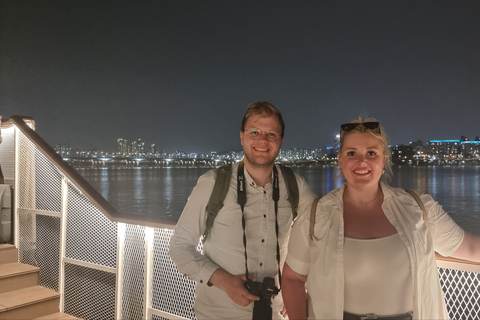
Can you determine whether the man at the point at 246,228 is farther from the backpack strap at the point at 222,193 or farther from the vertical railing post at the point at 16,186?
the vertical railing post at the point at 16,186

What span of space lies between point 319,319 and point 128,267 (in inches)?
71.4

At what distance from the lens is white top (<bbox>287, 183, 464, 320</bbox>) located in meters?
1.56

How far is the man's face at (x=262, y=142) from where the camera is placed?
199cm

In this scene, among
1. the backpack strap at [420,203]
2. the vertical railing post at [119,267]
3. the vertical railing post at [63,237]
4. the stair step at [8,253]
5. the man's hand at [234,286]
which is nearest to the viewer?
the backpack strap at [420,203]

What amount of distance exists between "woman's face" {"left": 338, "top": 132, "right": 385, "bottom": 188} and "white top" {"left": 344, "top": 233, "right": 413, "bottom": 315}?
288mm

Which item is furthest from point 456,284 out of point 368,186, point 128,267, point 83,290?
point 83,290

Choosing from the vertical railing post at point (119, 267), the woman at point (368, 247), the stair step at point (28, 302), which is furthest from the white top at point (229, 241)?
the stair step at point (28, 302)

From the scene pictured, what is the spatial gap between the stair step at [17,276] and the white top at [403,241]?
3.03 meters

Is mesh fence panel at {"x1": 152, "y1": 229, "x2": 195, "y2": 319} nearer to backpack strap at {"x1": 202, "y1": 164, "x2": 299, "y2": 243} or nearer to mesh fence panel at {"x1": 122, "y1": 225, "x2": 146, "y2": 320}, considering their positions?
mesh fence panel at {"x1": 122, "y1": 225, "x2": 146, "y2": 320}

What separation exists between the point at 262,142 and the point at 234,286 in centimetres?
74

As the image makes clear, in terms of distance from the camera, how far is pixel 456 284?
178 cm

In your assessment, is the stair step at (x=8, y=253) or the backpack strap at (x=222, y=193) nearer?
the backpack strap at (x=222, y=193)

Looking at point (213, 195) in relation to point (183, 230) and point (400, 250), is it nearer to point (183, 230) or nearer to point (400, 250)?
point (183, 230)

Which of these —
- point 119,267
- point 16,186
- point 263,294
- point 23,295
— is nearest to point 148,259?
point 119,267
